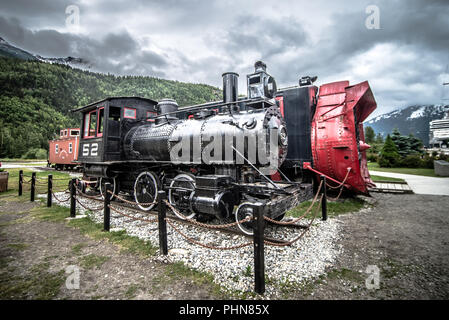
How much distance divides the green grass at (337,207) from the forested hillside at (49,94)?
5770 centimetres

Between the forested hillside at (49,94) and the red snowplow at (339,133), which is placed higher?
the forested hillside at (49,94)

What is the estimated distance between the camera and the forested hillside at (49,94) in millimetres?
52828

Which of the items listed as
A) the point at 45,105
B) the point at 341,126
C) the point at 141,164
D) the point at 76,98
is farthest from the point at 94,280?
the point at 76,98

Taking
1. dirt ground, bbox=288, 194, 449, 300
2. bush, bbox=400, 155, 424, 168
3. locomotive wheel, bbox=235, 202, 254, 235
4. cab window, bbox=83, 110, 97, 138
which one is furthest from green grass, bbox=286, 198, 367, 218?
bush, bbox=400, 155, 424, 168

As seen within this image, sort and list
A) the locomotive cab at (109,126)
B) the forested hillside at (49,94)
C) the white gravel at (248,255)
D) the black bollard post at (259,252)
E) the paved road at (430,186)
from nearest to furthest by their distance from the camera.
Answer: the black bollard post at (259,252), the white gravel at (248,255), the locomotive cab at (109,126), the paved road at (430,186), the forested hillside at (49,94)

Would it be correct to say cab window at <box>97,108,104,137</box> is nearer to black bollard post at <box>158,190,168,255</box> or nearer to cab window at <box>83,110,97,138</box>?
cab window at <box>83,110,97,138</box>

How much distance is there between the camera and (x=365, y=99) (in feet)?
23.7

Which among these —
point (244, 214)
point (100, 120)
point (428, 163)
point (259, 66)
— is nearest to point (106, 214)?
point (244, 214)

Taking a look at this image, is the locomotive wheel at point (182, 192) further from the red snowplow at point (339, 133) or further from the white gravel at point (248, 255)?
the red snowplow at point (339, 133)

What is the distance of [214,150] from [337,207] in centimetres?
474

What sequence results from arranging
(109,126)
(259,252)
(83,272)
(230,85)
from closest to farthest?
(259,252) → (83,272) → (230,85) → (109,126)

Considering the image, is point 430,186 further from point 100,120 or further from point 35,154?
point 35,154

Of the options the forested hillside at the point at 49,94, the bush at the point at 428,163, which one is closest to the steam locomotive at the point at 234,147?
the bush at the point at 428,163

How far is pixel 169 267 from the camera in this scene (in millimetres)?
3428
